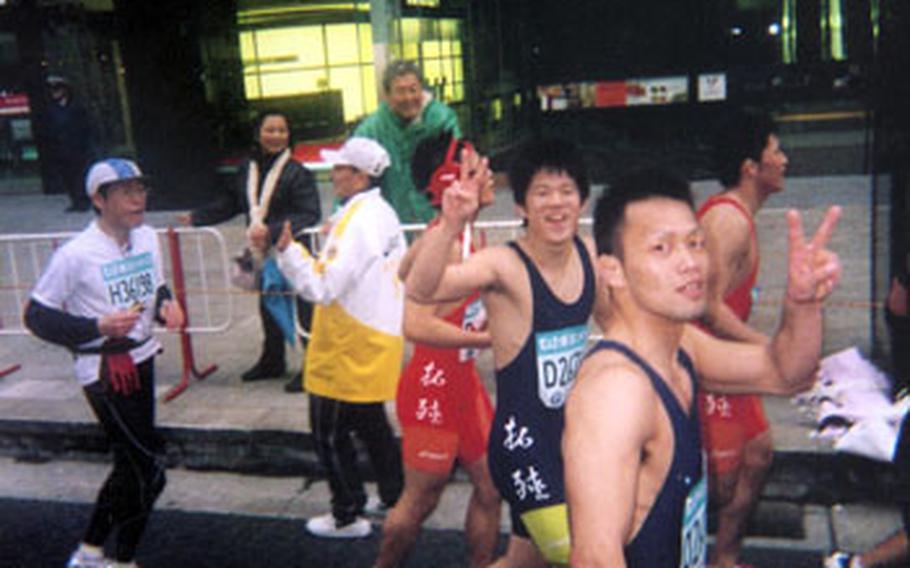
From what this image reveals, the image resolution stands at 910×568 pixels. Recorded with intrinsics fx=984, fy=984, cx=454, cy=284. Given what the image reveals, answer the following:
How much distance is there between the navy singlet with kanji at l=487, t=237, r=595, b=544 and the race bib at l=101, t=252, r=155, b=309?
209cm

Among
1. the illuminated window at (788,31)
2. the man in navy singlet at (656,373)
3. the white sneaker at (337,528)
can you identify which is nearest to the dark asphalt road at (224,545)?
the white sneaker at (337,528)

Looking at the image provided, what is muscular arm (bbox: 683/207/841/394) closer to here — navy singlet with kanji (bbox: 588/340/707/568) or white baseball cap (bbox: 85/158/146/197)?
navy singlet with kanji (bbox: 588/340/707/568)

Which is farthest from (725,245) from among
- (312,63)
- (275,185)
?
(312,63)

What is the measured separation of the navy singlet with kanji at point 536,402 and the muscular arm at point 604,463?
45.3 inches

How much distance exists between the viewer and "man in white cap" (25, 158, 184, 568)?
14.6 feet

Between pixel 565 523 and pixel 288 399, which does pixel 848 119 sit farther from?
pixel 565 523

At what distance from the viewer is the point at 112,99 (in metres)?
18.7

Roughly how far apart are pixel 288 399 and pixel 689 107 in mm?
9779

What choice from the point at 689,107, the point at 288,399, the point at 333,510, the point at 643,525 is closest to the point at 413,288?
the point at 643,525

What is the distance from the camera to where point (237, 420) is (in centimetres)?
625

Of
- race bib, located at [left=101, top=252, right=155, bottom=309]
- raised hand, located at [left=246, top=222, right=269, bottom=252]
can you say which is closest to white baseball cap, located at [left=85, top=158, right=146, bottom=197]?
race bib, located at [left=101, top=252, right=155, bottom=309]

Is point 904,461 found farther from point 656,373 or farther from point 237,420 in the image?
point 237,420

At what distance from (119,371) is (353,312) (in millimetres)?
1102

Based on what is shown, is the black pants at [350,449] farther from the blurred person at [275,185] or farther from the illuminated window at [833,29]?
the illuminated window at [833,29]
